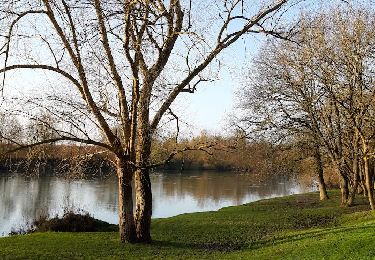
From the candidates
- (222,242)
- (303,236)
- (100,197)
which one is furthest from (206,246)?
(100,197)

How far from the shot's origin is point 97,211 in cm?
2570

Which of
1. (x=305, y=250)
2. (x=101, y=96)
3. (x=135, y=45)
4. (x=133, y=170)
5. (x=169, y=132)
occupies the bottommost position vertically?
(x=305, y=250)

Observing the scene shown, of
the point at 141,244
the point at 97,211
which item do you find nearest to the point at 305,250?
the point at 141,244

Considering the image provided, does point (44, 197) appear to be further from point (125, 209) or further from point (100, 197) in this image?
point (125, 209)

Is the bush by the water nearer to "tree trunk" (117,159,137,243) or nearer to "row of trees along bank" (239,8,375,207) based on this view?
"tree trunk" (117,159,137,243)

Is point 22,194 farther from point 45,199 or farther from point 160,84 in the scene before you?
point 160,84

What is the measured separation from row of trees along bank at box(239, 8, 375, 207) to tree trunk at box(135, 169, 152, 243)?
8.08 metres

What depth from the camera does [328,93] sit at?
22047mm

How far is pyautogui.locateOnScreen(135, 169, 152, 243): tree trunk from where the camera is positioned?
42.7ft

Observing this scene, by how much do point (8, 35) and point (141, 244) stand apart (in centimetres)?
661

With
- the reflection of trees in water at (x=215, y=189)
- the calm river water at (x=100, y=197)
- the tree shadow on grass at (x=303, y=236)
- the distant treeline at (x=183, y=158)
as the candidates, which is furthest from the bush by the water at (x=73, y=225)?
the reflection of trees in water at (x=215, y=189)

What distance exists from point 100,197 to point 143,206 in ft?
60.7

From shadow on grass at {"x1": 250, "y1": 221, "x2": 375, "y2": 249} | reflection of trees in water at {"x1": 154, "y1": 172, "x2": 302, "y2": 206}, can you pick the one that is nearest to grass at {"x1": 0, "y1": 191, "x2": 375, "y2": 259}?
shadow on grass at {"x1": 250, "y1": 221, "x2": 375, "y2": 249}

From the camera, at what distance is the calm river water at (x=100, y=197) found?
80.2 ft
